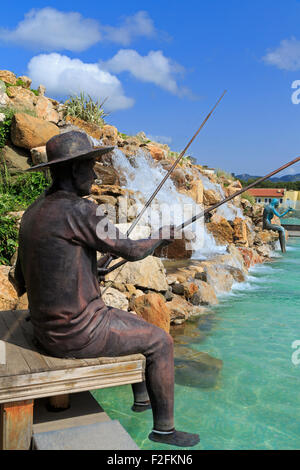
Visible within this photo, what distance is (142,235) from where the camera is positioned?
8.12 m

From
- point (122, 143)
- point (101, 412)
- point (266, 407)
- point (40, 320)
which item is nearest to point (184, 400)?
point (266, 407)

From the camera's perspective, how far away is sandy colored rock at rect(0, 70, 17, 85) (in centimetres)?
1377

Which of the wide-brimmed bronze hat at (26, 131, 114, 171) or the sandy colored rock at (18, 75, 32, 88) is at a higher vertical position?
the sandy colored rock at (18, 75, 32, 88)

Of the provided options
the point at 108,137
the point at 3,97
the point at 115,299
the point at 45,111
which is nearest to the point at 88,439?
the point at 115,299

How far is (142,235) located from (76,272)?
5789 mm

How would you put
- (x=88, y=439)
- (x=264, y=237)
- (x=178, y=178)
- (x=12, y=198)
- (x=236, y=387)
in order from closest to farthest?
(x=88, y=439) → (x=236, y=387) → (x=12, y=198) → (x=178, y=178) → (x=264, y=237)

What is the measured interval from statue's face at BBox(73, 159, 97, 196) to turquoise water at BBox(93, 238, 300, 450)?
212 cm

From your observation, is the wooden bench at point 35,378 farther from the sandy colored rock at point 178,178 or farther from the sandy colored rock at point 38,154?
the sandy colored rock at point 178,178

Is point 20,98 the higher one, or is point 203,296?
point 20,98

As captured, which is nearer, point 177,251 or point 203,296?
point 203,296

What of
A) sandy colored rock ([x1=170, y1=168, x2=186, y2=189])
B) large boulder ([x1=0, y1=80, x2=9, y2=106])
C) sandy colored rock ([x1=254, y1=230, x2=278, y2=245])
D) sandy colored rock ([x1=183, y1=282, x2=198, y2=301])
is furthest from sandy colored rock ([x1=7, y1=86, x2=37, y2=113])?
sandy colored rock ([x1=254, y1=230, x2=278, y2=245])

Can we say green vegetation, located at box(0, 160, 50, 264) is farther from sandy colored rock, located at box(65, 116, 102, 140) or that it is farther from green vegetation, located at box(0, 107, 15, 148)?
sandy colored rock, located at box(65, 116, 102, 140)

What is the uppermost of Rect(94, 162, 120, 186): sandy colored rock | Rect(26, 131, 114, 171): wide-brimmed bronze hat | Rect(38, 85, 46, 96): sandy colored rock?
Rect(38, 85, 46, 96): sandy colored rock

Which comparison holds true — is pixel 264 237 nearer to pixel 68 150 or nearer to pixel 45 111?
pixel 45 111
